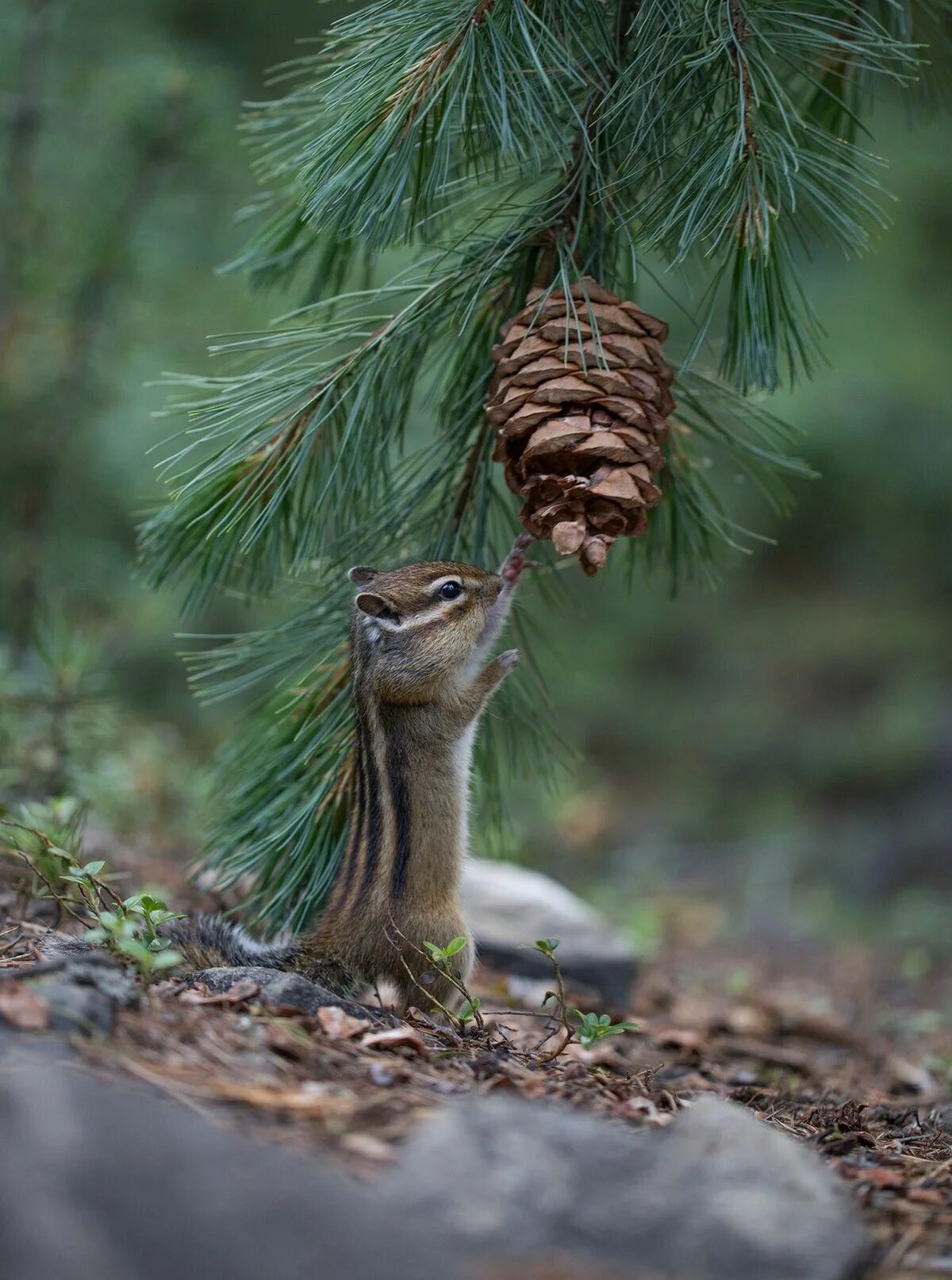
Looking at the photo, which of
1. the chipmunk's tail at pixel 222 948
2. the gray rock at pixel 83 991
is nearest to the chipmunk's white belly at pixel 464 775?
the chipmunk's tail at pixel 222 948

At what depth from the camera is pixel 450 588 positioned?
10.8 feet

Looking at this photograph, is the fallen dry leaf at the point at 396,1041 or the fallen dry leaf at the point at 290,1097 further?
the fallen dry leaf at the point at 396,1041

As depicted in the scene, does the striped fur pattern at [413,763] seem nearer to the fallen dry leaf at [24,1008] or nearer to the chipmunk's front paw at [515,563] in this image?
the chipmunk's front paw at [515,563]

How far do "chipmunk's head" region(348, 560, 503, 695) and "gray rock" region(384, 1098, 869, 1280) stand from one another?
1.59m

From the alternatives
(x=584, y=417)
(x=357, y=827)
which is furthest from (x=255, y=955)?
(x=584, y=417)

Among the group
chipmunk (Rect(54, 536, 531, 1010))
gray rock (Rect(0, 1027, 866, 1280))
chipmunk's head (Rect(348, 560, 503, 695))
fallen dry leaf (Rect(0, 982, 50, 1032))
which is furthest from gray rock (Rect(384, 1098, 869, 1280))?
chipmunk's head (Rect(348, 560, 503, 695))

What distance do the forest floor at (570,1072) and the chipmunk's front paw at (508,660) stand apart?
2.79ft

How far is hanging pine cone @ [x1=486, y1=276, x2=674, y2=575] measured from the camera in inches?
103

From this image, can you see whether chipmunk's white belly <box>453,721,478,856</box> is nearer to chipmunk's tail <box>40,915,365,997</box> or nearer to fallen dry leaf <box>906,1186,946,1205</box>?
chipmunk's tail <box>40,915,365,997</box>

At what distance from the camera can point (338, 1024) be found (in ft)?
7.82

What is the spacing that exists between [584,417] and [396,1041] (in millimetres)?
1241

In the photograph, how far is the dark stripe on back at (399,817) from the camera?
9.98 ft

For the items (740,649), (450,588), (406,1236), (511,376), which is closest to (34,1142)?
(406,1236)

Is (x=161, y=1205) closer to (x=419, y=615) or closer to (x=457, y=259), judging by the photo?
(x=419, y=615)
